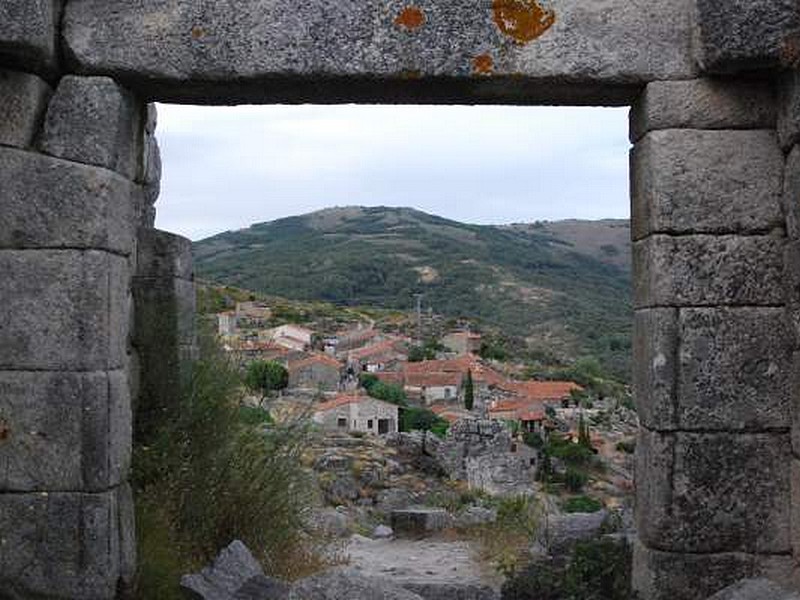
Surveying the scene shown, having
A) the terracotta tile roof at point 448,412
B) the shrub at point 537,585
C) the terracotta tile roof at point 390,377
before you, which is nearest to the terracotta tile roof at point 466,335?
the terracotta tile roof at point 390,377

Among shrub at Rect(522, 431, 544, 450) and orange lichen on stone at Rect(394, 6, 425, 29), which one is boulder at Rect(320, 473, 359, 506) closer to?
orange lichen on stone at Rect(394, 6, 425, 29)

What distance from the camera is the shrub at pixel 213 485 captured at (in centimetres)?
483

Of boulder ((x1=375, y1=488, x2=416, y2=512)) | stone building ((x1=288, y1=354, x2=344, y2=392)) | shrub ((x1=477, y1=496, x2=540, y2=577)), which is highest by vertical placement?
stone building ((x1=288, y1=354, x2=344, y2=392))

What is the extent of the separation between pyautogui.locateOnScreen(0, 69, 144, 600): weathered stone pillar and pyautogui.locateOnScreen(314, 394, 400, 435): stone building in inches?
843

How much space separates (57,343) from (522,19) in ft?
8.68

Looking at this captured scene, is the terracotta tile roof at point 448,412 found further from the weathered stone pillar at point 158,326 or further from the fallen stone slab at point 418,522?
the weathered stone pillar at point 158,326

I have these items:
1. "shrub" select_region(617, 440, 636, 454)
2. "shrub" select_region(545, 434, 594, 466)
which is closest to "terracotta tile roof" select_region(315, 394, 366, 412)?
"shrub" select_region(545, 434, 594, 466)

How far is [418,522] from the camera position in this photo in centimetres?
1023

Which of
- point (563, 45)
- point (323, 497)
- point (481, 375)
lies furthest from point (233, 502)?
point (481, 375)

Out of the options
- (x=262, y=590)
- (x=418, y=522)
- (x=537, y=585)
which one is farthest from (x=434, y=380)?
(x=262, y=590)

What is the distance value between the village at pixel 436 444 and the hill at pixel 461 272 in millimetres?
10042

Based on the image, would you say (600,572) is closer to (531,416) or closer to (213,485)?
(213,485)

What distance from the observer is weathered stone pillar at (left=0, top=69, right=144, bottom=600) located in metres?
4.22

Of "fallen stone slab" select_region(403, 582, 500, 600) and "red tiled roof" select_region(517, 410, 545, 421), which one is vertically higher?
"fallen stone slab" select_region(403, 582, 500, 600)
